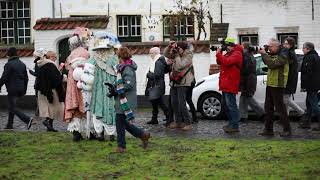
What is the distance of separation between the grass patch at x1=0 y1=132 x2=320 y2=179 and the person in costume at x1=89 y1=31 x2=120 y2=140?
572mm

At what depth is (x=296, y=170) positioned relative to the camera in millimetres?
10750

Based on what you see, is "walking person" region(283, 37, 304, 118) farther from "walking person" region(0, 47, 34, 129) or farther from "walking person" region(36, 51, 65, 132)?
"walking person" region(0, 47, 34, 129)

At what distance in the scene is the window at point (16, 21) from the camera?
36562mm

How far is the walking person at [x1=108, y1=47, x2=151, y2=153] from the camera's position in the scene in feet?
40.9

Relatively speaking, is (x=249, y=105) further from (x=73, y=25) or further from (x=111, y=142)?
(x=73, y=25)

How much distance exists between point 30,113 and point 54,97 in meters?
6.90

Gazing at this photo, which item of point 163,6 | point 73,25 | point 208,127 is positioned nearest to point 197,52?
point 73,25

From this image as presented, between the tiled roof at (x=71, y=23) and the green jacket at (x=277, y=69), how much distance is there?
11021 mm

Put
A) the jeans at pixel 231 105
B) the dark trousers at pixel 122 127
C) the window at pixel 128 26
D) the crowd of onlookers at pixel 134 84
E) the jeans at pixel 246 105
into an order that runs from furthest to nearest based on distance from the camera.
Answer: the window at pixel 128 26
the jeans at pixel 246 105
the jeans at pixel 231 105
the crowd of onlookers at pixel 134 84
the dark trousers at pixel 122 127

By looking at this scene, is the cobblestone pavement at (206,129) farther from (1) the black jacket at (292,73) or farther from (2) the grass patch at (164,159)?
(2) the grass patch at (164,159)

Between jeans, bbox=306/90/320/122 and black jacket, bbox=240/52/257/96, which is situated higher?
black jacket, bbox=240/52/257/96

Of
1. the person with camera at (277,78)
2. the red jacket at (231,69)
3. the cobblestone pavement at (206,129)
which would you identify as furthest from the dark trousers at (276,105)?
the red jacket at (231,69)

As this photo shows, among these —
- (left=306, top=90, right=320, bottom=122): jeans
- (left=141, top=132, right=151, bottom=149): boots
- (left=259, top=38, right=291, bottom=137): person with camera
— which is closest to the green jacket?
(left=259, top=38, right=291, bottom=137): person with camera

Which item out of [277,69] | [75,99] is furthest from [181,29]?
[75,99]
